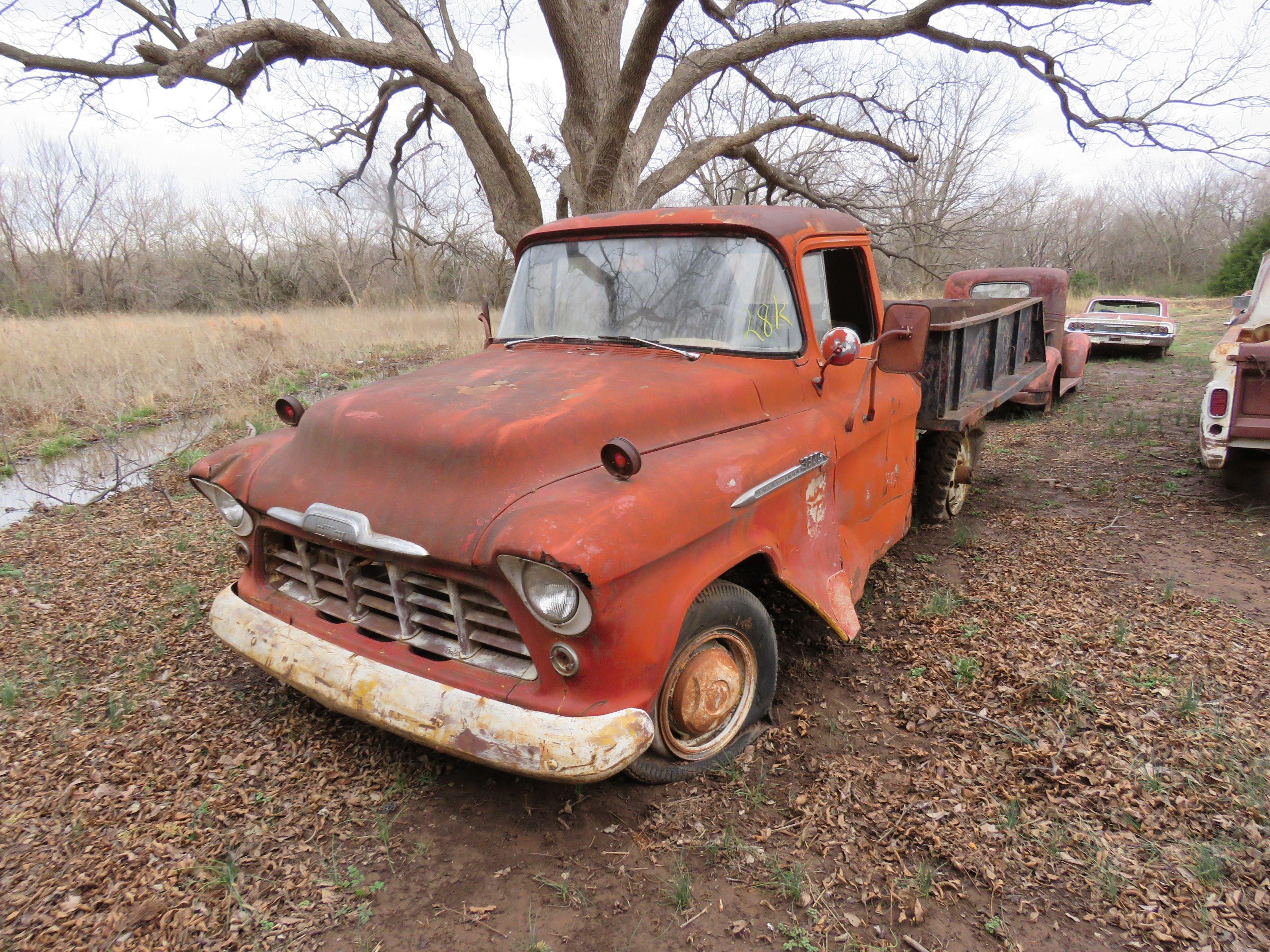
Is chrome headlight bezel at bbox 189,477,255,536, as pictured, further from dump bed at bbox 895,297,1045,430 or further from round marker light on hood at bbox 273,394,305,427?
dump bed at bbox 895,297,1045,430

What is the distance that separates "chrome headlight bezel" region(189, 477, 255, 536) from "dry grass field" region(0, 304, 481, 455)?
654cm

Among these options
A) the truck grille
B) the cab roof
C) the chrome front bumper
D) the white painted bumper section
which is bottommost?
the white painted bumper section

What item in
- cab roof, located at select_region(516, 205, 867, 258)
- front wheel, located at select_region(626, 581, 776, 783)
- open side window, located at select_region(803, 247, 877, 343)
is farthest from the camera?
open side window, located at select_region(803, 247, 877, 343)

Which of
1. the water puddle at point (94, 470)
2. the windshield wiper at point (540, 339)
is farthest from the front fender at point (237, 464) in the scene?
the water puddle at point (94, 470)

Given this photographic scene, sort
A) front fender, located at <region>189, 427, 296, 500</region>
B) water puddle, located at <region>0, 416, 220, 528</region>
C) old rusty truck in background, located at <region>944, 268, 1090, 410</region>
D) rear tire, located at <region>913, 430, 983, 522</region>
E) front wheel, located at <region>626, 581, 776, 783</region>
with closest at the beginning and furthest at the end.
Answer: front wheel, located at <region>626, 581, 776, 783</region> → front fender, located at <region>189, 427, 296, 500</region> → rear tire, located at <region>913, 430, 983, 522</region> → water puddle, located at <region>0, 416, 220, 528</region> → old rusty truck in background, located at <region>944, 268, 1090, 410</region>

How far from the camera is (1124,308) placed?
14.7 m

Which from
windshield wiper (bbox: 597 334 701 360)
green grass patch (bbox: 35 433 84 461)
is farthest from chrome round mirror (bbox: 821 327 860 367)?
green grass patch (bbox: 35 433 84 461)

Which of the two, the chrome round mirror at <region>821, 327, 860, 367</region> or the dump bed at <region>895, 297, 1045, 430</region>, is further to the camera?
the dump bed at <region>895, 297, 1045, 430</region>

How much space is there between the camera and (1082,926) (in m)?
2.02

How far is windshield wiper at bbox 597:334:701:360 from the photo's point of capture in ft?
9.98

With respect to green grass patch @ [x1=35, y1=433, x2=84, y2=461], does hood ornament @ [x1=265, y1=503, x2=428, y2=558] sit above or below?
above

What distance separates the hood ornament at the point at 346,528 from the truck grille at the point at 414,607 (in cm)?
10

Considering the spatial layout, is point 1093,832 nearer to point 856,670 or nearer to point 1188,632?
point 856,670

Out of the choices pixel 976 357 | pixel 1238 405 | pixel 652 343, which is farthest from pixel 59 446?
pixel 1238 405
